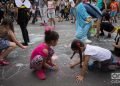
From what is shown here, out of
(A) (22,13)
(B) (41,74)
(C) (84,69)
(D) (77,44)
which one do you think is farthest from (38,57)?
(A) (22,13)

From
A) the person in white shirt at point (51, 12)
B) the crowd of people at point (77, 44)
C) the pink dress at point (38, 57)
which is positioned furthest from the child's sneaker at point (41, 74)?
the person in white shirt at point (51, 12)

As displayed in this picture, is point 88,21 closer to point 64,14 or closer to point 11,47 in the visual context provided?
point 11,47

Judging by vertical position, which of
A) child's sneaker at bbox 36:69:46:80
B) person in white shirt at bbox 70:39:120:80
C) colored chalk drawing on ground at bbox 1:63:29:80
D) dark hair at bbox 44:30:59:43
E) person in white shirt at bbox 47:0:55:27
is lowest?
person in white shirt at bbox 47:0:55:27

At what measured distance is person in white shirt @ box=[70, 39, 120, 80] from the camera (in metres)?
5.37

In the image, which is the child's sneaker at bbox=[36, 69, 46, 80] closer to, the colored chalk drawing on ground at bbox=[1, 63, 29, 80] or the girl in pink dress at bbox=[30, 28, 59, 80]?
the girl in pink dress at bbox=[30, 28, 59, 80]

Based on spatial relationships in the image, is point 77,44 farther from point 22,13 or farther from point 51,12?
point 51,12

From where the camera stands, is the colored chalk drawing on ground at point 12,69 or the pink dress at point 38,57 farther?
the colored chalk drawing on ground at point 12,69

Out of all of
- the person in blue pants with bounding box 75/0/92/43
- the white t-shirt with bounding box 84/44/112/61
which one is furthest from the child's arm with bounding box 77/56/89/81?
the person in blue pants with bounding box 75/0/92/43

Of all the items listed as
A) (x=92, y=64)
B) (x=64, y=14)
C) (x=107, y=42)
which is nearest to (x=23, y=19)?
(x=107, y=42)

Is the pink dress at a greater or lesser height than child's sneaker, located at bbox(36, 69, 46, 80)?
greater

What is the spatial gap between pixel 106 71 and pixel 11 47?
→ 6.38 feet

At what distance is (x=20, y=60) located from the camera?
6758 millimetres

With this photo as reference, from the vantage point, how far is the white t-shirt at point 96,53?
541cm

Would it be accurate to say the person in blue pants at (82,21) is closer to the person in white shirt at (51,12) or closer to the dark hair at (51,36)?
the dark hair at (51,36)
